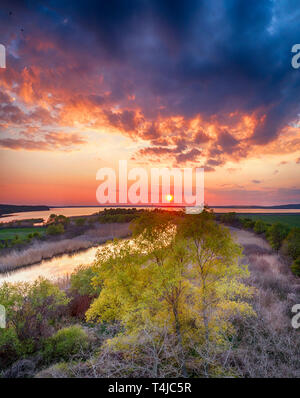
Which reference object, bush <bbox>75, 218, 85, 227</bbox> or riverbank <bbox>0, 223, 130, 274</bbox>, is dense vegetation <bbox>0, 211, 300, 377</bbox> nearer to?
riverbank <bbox>0, 223, 130, 274</bbox>

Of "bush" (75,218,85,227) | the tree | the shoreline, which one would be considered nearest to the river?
the shoreline

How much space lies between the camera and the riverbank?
80.9 feet

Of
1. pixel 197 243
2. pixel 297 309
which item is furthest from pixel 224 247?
pixel 297 309

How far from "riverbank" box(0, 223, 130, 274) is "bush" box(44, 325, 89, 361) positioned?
822 cm

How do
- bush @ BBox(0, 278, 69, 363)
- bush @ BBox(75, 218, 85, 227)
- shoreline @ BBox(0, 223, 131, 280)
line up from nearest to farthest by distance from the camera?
bush @ BBox(0, 278, 69, 363) < shoreline @ BBox(0, 223, 131, 280) < bush @ BBox(75, 218, 85, 227)

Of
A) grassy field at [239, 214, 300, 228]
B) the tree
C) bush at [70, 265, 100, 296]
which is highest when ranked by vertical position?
the tree

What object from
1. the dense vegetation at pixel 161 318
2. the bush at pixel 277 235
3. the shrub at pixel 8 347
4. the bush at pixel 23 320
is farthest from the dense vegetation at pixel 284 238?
the shrub at pixel 8 347

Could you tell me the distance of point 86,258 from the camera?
98.0ft

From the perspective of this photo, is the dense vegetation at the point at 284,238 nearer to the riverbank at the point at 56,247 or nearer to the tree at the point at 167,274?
the tree at the point at 167,274

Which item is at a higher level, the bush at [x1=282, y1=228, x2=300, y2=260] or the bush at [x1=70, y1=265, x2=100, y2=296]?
the bush at [x1=282, y1=228, x2=300, y2=260]
